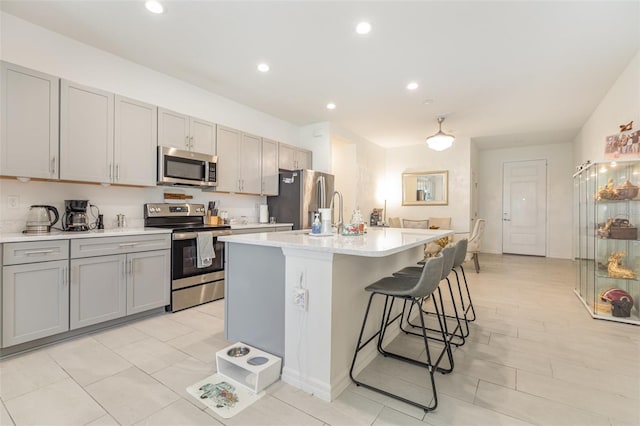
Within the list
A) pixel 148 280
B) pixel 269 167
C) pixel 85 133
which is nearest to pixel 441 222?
pixel 269 167

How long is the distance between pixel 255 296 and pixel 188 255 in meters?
1.51

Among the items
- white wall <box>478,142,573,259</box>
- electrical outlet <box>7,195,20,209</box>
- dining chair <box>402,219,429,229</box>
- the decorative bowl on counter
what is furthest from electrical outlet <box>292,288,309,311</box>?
Answer: white wall <box>478,142,573,259</box>

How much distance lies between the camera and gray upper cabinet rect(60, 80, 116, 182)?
2635mm

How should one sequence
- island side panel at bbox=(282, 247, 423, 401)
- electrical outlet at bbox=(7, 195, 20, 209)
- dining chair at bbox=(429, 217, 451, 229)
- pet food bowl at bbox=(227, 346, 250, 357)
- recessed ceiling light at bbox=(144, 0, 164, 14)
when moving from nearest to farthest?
island side panel at bbox=(282, 247, 423, 401)
pet food bowl at bbox=(227, 346, 250, 357)
recessed ceiling light at bbox=(144, 0, 164, 14)
electrical outlet at bbox=(7, 195, 20, 209)
dining chair at bbox=(429, 217, 451, 229)

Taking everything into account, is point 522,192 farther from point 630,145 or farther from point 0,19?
point 0,19

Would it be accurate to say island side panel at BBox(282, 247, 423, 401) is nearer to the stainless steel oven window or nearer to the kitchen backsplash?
the stainless steel oven window

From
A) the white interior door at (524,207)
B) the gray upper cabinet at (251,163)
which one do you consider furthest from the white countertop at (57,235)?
the white interior door at (524,207)

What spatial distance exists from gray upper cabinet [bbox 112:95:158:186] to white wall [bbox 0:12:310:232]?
0.93 feet

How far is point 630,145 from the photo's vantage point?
3.08 m

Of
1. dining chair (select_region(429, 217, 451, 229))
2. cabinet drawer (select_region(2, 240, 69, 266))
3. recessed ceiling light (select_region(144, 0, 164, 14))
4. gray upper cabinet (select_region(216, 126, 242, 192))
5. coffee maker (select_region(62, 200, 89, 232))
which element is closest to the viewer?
cabinet drawer (select_region(2, 240, 69, 266))

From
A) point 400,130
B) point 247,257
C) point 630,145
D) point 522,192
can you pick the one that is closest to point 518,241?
point 522,192

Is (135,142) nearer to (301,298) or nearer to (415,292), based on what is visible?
(301,298)

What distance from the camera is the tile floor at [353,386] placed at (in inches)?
62.6

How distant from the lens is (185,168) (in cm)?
349
